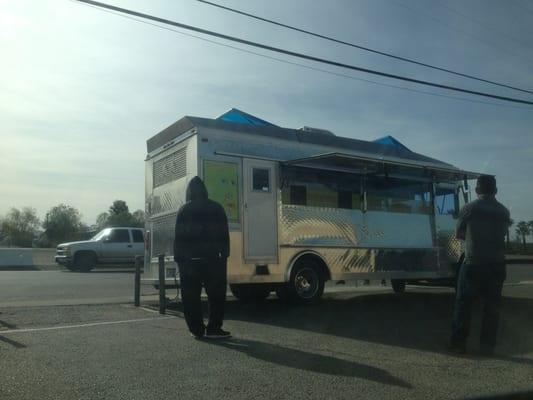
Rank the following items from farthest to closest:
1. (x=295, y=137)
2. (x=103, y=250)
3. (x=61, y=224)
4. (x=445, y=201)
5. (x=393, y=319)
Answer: (x=61, y=224)
(x=103, y=250)
(x=445, y=201)
(x=295, y=137)
(x=393, y=319)

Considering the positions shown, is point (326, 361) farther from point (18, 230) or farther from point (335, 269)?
point (18, 230)

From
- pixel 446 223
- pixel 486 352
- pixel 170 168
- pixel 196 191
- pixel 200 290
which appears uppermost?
pixel 170 168

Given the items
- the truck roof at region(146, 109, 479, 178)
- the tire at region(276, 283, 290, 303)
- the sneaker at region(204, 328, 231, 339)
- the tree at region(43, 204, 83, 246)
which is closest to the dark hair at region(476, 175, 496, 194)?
the sneaker at region(204, 328, 231, 339)

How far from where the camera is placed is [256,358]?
5.76m

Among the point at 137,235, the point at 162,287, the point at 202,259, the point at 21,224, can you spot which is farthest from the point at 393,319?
the point at 21,224

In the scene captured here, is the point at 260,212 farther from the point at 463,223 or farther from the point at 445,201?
the point at 445,201

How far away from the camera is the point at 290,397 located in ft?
14.6

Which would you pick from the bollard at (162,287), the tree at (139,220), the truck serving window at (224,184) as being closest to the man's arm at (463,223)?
the truck serving window at (224,184)

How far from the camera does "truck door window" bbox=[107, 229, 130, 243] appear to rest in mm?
23250

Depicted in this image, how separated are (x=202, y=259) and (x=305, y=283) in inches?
142

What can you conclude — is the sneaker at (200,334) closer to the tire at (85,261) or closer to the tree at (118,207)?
the tire at (85,261)

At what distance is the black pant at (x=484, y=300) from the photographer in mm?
6176

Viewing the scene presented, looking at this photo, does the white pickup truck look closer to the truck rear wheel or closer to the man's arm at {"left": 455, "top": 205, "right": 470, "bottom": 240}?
the truck rear wheel

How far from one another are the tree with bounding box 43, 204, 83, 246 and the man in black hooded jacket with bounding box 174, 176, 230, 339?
66.7m
